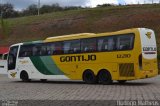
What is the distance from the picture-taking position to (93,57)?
1077 inches

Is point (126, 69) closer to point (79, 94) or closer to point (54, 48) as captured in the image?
point (54, 48)

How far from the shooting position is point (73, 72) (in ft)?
94.7

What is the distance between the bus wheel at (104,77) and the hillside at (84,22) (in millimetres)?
42696

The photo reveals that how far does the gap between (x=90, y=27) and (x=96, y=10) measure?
35.0 ft

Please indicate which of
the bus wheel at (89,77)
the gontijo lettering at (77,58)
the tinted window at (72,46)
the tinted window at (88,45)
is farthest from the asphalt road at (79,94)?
the tinted window at (72,46)

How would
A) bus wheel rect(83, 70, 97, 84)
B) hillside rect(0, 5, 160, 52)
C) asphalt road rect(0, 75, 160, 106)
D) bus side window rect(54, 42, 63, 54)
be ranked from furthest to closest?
hillside rect(0, 5, 160, 52) < bus side window rect(54, 42, 63, 54) < bus wheel rect(83, 70, 97, 84) < asphalt road rect(0, 75, 160, 106)

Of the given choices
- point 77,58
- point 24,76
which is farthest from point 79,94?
point 24,76

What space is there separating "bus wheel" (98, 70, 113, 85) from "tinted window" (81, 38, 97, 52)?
4.64 ft

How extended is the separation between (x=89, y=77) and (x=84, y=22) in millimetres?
52936

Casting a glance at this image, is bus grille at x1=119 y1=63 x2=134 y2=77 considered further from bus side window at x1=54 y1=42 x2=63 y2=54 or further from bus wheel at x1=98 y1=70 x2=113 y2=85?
bus side window at x1=54 y1=42 x2=63 y2=54

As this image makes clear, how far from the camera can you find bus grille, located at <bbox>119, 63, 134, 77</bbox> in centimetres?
2516

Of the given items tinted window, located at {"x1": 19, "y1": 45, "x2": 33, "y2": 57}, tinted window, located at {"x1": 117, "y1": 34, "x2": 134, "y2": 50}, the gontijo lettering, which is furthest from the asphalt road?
tinted window, located at {"x1": 19, "y1": 45, "x2": 33, "y2": 57}

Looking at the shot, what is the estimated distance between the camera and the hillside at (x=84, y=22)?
73750 mm

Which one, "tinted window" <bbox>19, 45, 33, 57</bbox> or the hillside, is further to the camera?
the hillside
